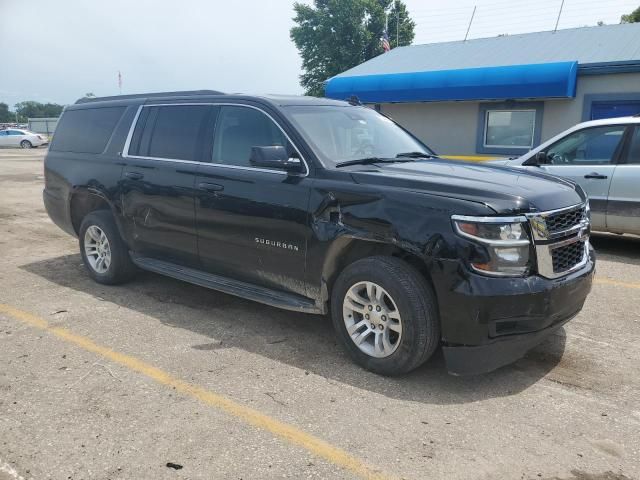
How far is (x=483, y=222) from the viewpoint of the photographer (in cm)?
337

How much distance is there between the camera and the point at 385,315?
373cm

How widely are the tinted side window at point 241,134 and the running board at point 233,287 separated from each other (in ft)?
3.27

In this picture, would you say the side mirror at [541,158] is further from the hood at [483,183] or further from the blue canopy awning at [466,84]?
the blue canopy awning at [466,84]

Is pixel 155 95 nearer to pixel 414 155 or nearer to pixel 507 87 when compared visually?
pixel 414 155

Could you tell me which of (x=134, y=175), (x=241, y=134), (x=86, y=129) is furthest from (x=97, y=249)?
(x=241, y=134)

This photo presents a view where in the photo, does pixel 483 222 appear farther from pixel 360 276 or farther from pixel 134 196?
pixel 134 196

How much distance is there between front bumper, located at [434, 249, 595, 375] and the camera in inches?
132

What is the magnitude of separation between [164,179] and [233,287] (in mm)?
1254

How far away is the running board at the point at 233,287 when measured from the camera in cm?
426

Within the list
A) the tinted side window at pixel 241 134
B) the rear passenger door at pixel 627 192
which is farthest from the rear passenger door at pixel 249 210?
the rear passenger door at pixel 627 192

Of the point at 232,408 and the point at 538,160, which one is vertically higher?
the point at 538,160

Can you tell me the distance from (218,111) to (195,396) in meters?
2.49

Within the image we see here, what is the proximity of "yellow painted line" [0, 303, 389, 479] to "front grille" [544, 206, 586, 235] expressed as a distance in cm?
188

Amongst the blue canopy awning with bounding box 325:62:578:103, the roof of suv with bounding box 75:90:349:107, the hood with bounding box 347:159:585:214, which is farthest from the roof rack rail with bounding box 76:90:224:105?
the blue canopy awning with bounding box 325:62:578:103
